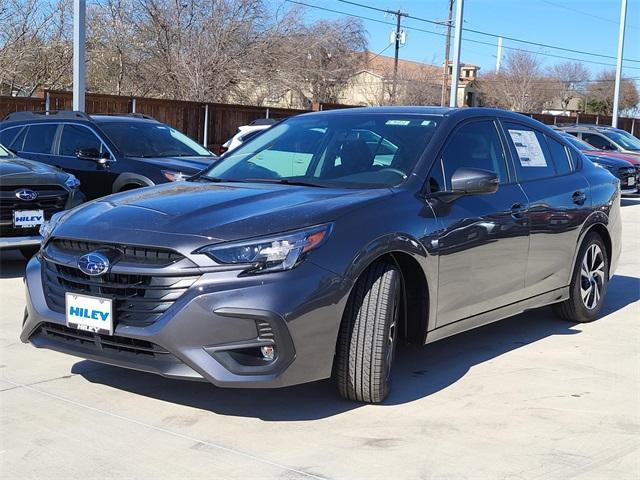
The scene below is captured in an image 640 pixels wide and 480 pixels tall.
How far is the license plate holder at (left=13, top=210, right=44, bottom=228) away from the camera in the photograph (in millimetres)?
7492

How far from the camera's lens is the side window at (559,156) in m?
6.10

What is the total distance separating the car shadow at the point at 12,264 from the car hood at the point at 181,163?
1.85 m

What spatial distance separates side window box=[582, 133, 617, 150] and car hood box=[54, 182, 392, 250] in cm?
1726

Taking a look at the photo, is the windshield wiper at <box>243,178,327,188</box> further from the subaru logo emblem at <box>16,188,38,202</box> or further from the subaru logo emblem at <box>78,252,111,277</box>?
the subaru logo emblem at <box>16,188,38,202</box>

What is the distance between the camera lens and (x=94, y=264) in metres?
3.94

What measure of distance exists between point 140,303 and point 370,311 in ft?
3.74

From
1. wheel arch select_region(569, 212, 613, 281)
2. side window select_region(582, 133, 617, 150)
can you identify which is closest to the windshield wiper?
wheel arch select_region(569, 212, 613, 281)

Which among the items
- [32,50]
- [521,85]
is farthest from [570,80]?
[32,50]

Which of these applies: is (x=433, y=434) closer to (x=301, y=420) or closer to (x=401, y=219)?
(x=301, y=420)

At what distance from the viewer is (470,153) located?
521 cm

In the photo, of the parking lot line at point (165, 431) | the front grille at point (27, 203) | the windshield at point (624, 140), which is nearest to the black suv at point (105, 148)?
the front grille at point (27, 203)

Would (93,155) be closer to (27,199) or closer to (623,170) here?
(27,199)

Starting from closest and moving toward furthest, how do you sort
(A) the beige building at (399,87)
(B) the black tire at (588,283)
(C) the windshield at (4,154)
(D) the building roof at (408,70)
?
1. (B) the black tire at (588,283)
2. (C) the windshield at (4,154)
3. (A) the beige building at (399,87)
4. (D) the building roof at (408,70)

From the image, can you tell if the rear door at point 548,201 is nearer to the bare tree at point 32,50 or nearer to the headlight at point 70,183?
the headlight at point 70,183
